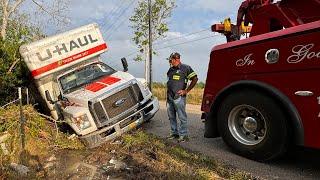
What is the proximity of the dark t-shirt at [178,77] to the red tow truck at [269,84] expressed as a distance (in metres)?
1.04

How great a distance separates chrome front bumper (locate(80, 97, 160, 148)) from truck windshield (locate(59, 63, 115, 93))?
1.61m

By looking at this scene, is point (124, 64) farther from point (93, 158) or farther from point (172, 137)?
point (93, 158)

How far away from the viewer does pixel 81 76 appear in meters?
11.1

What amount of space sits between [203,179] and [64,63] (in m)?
6.45

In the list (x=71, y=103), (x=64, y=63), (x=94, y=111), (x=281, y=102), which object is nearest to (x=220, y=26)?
(x=281, y=102)

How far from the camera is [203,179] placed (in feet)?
18.6

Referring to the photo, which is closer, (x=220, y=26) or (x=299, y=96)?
(x=299, y=96)

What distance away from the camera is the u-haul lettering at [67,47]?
35.3 ft

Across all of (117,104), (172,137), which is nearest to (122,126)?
(117,104)

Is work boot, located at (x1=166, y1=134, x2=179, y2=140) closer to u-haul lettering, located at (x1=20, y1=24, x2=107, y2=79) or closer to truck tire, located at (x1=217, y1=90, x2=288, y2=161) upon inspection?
truck tire, located at (x1=217, y1=90, x2=288, y2=161)

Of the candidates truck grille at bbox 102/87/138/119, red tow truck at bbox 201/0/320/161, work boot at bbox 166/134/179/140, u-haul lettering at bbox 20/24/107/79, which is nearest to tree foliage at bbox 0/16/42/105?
u-haul lettering at bbox 20/24/107/79

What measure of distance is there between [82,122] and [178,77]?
2.33m


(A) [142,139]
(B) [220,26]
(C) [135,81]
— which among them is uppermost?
(B) [220,26]

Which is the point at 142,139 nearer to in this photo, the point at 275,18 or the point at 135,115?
the point at 135,115
